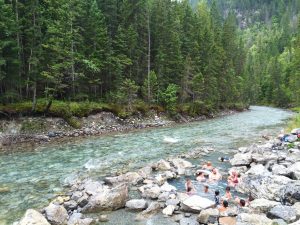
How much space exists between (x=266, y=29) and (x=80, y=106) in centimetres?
18766

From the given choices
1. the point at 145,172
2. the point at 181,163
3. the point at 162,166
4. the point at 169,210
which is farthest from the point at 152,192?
the point at 181,163

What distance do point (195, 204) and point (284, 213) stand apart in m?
3.68

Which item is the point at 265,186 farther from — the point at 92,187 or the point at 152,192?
the point at 92,187

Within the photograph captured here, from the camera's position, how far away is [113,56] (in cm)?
4538

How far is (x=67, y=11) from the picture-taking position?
36.7m

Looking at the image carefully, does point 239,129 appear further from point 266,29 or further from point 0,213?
point 266,29

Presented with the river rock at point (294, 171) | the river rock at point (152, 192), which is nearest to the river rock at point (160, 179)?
the river rock at point (152, 192)

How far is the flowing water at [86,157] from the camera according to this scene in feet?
54.9

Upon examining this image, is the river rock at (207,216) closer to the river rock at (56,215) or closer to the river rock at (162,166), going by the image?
the river rock at (56,215)

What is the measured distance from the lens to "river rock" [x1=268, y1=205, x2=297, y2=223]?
12.4 m

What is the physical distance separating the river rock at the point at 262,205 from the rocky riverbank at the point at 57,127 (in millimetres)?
21393

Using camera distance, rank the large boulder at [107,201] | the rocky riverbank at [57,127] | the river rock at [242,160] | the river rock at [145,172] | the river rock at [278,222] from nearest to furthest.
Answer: the river rock at [278,222] → the large boulder at [107,201] → the river rock at [145,172] → the river rock at [242,160] → the rocky riverbank at [57,127]

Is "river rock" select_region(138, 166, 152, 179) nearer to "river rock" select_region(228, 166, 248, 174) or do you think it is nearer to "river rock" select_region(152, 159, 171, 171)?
"river rock" select_region(152, 159, 171, 171)

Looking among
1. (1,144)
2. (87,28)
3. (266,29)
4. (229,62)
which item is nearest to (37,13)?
(87,28)
